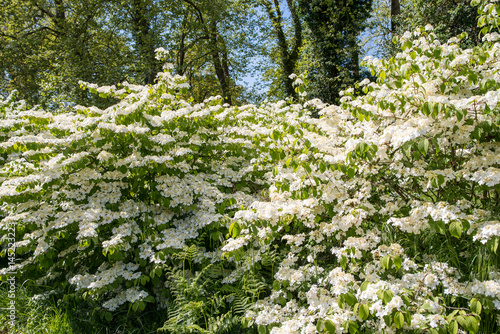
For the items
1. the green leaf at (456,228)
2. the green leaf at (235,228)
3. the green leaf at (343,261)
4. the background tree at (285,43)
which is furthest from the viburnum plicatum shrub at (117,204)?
the background tree at (285,43)

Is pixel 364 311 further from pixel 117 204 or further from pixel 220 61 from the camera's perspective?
pixel 220 61

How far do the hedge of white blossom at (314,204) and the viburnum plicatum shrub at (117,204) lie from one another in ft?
0.06

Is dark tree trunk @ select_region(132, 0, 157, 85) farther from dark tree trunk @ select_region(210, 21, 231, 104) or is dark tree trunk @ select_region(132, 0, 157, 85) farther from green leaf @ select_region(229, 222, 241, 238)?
green leaf @ select_region(229, 222, 241, 238)

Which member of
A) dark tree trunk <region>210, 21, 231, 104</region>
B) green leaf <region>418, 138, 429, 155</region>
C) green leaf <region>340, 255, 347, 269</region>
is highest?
dark tree trunk <region>210, 21, 231, 104</region>

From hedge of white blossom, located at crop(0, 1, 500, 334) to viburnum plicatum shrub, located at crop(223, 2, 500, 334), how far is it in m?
0.01

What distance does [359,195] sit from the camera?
8.03ft

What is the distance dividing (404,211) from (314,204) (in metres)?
0.79

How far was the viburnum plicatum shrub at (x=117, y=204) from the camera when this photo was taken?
9.43 feet

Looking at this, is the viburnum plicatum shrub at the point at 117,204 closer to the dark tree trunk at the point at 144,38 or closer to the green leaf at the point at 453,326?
the green leaf at the point at 453,326

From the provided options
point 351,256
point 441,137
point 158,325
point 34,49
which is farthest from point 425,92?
point 34,49

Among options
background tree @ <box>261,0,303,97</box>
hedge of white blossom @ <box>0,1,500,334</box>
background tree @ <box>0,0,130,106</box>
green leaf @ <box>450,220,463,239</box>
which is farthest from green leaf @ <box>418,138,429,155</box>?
background tree @ <box>261,0,303,97</box>

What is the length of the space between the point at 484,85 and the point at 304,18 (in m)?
12.9

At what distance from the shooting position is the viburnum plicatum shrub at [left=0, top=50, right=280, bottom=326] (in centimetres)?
287

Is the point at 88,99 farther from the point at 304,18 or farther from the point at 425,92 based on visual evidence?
the point at 425,92
